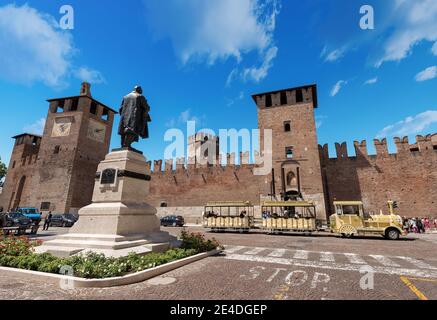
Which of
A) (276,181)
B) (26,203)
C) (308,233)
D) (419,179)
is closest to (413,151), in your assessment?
(419,179)

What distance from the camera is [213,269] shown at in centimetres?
510

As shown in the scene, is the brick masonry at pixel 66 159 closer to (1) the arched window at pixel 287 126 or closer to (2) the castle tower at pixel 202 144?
(2) the castle tower at pixel 202 144

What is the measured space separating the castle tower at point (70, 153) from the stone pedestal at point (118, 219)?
24.7m

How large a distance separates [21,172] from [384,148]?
4694 cm

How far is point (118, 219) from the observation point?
5703 millimetres

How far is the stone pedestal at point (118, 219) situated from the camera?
5320 mm

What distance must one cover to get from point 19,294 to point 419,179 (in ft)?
93.9

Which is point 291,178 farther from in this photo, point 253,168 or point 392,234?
point 392,234

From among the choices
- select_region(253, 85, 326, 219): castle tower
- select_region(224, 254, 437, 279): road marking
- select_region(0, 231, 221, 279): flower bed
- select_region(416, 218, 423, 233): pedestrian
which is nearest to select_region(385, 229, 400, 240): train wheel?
select_region(253, 85, 326, 219): castle tower

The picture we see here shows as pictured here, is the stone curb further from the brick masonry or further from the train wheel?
the brick masonry

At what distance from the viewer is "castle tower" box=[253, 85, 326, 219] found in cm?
2233

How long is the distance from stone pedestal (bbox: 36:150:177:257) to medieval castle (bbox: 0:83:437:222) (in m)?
17.9

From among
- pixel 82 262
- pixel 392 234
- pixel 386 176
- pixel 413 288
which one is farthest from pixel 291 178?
pixel 82 262
